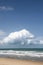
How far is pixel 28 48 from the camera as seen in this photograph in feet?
23.9

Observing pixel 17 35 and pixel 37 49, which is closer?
pixel 17 35

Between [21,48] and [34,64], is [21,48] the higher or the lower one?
the higher one

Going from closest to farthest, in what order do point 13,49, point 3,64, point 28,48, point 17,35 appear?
1. point 3,64
2. point 17,35
3. point 28,48
4. point 13,49

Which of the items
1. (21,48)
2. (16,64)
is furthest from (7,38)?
(16,64)

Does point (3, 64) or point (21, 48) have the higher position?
point (21, 48)

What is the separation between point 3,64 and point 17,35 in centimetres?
241

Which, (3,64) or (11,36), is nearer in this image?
(3,64)

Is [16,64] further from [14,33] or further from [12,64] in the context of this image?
[14,33]

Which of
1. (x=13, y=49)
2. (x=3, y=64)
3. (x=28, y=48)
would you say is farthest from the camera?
(x=13, y=49)

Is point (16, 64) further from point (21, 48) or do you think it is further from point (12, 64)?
point (21, 48)

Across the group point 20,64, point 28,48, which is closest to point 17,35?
point 28,48

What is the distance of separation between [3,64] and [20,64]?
0.42m

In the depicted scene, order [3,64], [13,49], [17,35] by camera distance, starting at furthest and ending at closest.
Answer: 1. [13,49]
2. [17,35]
3. [3,64]

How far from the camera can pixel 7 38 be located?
6613mm
